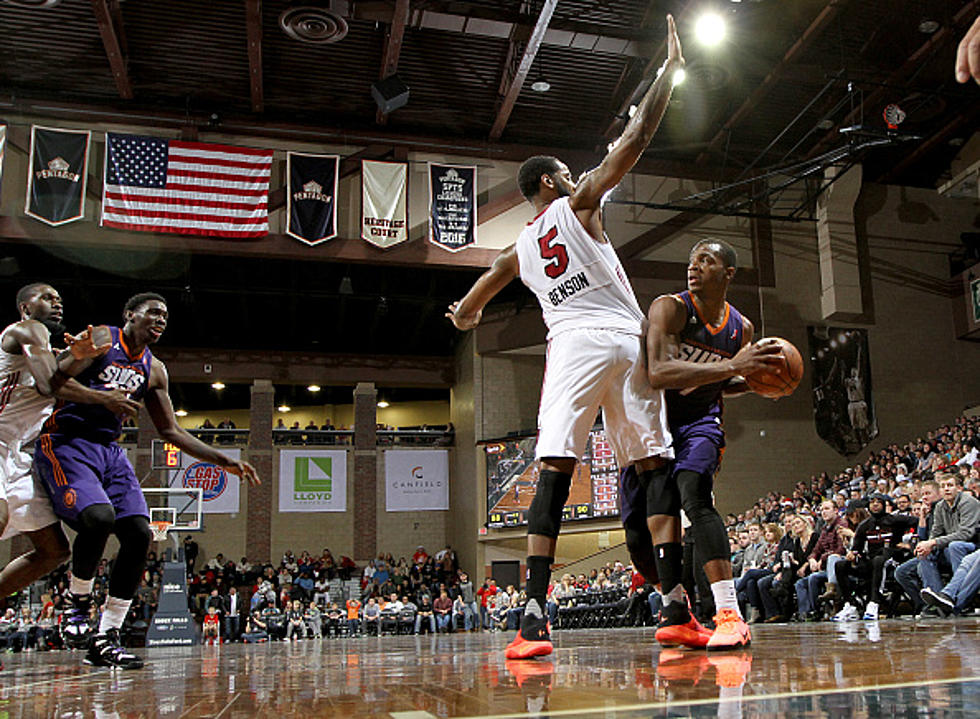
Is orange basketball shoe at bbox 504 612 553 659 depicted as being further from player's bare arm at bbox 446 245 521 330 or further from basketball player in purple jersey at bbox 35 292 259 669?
basketball player in purple jersey at bbox 35 292 259 669

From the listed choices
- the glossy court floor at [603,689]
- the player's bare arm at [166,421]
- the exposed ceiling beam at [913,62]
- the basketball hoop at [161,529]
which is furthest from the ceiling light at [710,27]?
the basketball hoop at [161,529]

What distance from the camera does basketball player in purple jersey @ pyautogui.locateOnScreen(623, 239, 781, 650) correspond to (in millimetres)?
3107

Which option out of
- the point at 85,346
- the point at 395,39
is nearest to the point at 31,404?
the point at 85,346

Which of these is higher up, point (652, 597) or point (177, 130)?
point (177, 130)

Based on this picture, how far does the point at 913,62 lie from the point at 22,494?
1469 centimetres

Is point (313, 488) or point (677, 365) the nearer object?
point (677, 365)

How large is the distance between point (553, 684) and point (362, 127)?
49.5ft

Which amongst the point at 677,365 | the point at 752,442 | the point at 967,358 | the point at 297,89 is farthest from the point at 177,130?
the point at 967,358

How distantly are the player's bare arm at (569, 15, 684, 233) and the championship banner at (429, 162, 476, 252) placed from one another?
1191 centimetres

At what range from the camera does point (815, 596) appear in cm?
844

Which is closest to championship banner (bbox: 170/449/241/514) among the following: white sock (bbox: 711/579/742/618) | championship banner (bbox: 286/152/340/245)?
championship banner (bbox: 286/152/340/245)

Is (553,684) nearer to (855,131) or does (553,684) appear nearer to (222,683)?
(222,683)

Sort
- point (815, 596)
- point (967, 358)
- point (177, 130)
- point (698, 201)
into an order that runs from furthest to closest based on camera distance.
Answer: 1. point (967, 358)
2. point (698, 201)
3. point (177, 130)
4. point (815, 596)

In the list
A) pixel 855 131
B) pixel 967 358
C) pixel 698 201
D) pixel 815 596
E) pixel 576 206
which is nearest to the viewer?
pixel 576 206
